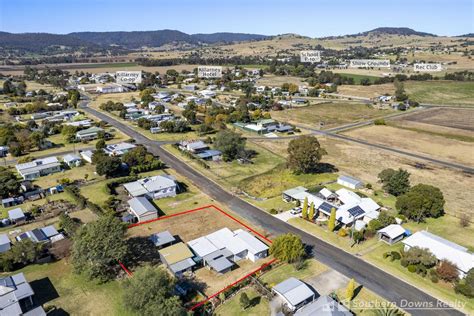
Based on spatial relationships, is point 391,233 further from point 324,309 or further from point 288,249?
point 324,309

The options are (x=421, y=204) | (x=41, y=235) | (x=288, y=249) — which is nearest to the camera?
(x=288, y=249)

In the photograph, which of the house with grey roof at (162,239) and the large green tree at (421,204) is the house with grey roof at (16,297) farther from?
the large green tree at (421,204)

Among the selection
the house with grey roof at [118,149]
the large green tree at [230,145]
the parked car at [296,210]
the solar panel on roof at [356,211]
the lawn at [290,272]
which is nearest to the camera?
the lawn at [290,272]

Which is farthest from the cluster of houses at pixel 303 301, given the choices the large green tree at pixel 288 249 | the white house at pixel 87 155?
the white house at pixel 87 155

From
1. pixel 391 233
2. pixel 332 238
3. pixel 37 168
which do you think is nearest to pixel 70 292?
pixel 332 238

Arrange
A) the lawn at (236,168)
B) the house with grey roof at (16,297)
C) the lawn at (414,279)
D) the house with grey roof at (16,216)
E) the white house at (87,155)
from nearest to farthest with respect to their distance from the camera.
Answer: the house with grey roof at (16,297)
the lawn at (414,279)
the house with grey roof at (16,216)
the lawn at (236,168)
the white house at (87,155)

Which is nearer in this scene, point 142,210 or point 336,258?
point 336,258

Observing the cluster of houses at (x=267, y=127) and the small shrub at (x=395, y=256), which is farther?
the cluster of houses at (x=267, y=127)

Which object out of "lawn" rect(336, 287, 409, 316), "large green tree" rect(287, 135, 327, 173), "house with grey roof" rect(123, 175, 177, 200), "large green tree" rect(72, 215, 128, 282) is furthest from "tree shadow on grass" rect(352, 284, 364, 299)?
"house with grey roof" rect(123, 175, 177, 200)
